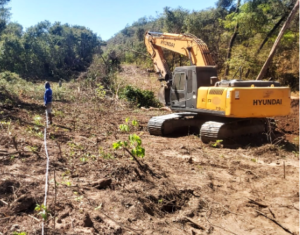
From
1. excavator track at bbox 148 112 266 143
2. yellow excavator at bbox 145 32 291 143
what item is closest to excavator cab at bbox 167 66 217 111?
yellow excavator at bbox 145 32 291 143

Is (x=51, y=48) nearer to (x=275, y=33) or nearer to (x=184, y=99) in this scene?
(x=275, y=33)

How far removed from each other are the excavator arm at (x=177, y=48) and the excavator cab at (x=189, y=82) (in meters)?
0.80

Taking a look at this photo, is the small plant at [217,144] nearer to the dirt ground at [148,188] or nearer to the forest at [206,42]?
the dirt ground at [148,188]

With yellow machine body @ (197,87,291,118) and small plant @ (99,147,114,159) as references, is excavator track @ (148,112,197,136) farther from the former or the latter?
small plant @ (99,147,114,159)

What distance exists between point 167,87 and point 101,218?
8.08 metres

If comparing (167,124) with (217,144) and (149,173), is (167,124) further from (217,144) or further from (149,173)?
(149,173)

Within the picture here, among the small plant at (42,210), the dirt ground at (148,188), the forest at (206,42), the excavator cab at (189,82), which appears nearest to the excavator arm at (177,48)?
the excavator cab at (189,82)

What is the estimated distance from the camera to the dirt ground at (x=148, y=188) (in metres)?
3.83

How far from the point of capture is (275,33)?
2064 cm

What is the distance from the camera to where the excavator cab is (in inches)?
368

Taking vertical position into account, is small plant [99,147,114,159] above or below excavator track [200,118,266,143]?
below

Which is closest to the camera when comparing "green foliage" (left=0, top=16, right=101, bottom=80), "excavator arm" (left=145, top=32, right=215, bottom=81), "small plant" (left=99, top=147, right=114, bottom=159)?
"small plant" (left=99, top=147, right=114, bottom=159)

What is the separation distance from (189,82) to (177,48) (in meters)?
2.33

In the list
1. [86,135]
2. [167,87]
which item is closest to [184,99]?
[167,87]
